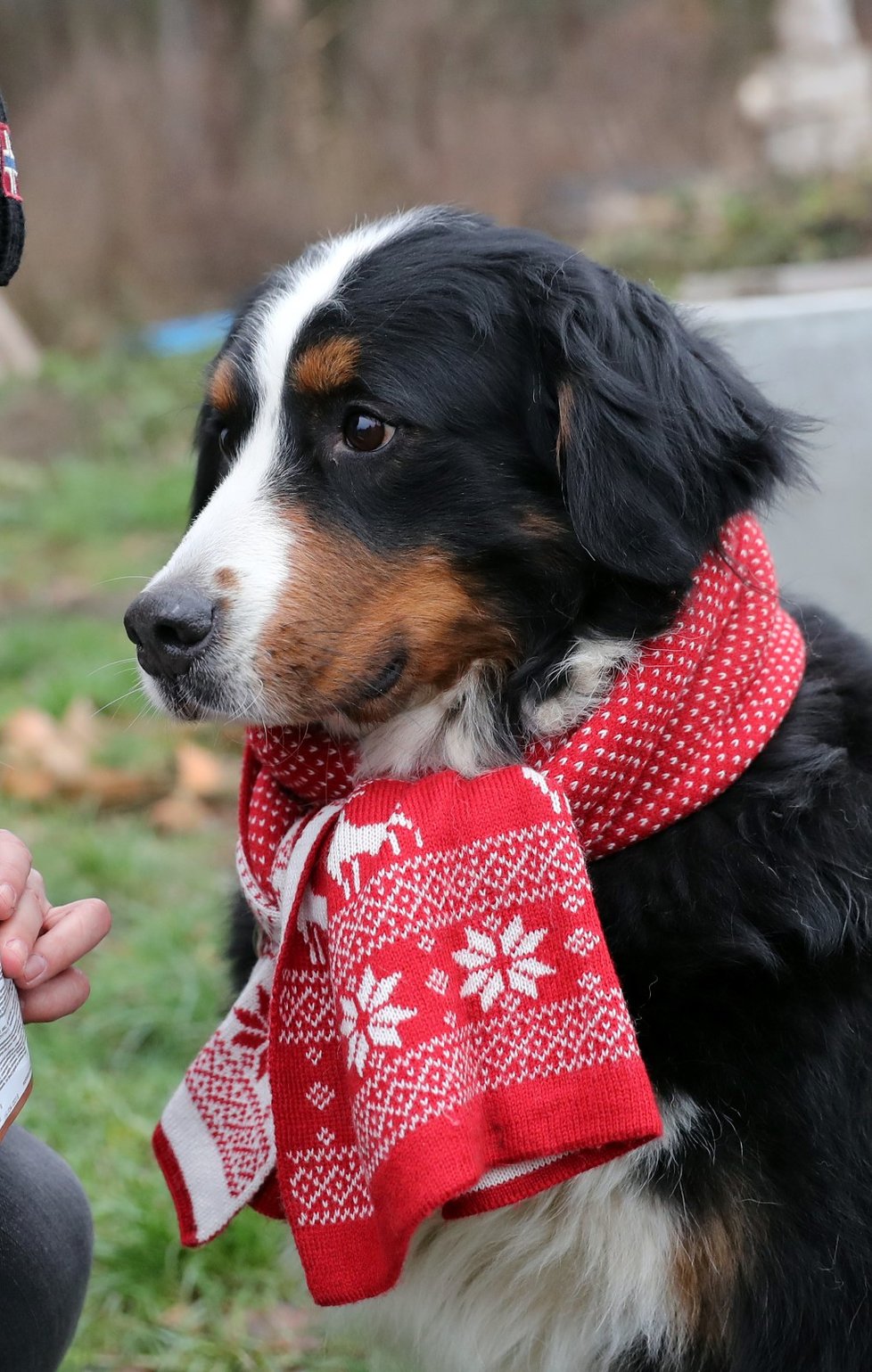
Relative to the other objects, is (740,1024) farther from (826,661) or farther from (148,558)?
(148,558)

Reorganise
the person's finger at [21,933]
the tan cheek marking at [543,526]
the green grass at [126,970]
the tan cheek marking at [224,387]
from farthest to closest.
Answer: the green grass at [126,970], the tan cheek marking at [224,387], the tan cheek marking at [543,526], the person's finger at [21,933]

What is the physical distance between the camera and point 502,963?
5.88ft

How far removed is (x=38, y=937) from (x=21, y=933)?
72 millimetres

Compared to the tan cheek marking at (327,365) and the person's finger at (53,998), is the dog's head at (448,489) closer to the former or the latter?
the tan cheek marking at (327,365)

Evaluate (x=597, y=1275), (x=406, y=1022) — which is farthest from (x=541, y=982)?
(x=597, y=1275)

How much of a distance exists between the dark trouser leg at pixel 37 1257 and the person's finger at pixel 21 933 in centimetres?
55

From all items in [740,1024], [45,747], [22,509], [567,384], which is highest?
[567,384]

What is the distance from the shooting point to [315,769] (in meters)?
2.14

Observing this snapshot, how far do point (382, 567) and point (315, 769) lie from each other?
378 mm

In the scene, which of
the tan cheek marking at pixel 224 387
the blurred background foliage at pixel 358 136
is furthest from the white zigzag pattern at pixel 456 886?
the blurred background foliage at pixel 358 136

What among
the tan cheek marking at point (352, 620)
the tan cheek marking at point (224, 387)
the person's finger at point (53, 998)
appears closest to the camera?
the person's finger at point (53, 998)

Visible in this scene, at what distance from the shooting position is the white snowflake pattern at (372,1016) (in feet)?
5.65

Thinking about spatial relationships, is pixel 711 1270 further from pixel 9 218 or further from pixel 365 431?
pixel 9 218

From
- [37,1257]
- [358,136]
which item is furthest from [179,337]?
[37,1257]
